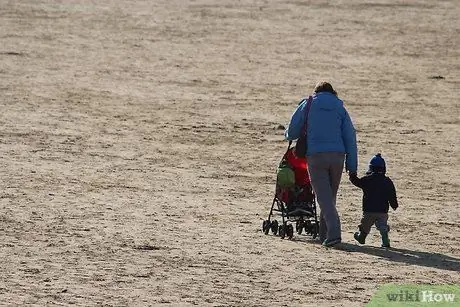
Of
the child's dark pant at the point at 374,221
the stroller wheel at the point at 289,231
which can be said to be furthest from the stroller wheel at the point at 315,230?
the child's dark pant at the point at 374,221

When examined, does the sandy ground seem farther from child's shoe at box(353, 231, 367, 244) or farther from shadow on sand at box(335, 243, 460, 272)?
child's shoe at box(353, 231, 367, 244)

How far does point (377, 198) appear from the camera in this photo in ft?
47.2

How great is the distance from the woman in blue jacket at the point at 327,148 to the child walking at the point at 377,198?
241 millimetres

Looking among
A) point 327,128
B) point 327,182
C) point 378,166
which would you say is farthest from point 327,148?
point 378,166

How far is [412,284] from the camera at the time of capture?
12.5 metres

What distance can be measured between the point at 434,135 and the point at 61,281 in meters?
11.3

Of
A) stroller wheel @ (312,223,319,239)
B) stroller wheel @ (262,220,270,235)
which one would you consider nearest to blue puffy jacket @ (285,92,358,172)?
stroller wheel @ (312,223,319,239)

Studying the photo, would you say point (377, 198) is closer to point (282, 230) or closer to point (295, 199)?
point (295, 199)

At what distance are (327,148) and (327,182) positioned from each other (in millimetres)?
335

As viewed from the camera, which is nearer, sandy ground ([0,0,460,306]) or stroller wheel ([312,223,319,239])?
sandy ground ([0,0,460,306])

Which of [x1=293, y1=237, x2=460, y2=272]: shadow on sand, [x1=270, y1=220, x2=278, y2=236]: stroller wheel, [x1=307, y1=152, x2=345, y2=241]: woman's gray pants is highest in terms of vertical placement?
[x1=307, y1=152, x2=345, y2=241]: woman's gray pants

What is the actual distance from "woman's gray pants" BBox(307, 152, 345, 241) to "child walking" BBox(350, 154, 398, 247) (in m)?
0.25

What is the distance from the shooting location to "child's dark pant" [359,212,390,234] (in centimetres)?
1438

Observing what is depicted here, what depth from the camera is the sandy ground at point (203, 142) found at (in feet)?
41.9
